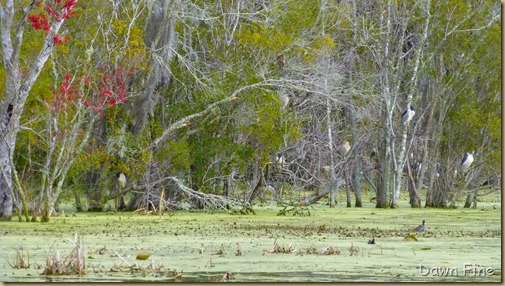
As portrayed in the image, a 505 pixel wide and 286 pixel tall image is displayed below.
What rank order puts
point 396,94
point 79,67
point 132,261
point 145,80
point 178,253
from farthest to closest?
point 396,94, point 145,80, point 79,67, point 178,253, point 132,261

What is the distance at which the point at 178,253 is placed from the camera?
11.2 meters

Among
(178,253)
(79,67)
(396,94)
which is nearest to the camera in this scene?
(178,253)

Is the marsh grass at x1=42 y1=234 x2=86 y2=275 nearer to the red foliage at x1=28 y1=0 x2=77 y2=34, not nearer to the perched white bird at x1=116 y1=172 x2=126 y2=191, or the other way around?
the red foliage at x1=28 y1=0 x2=77 y2=34

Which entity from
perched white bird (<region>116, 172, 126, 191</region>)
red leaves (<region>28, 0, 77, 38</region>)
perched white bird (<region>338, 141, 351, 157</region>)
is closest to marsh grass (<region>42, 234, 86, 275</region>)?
red leaves (<region>28, 0, 77, 38</region>)

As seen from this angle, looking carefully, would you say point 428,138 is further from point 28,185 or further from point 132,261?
point 132,261

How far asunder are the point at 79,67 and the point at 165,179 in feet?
7.93

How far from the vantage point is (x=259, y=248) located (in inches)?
466

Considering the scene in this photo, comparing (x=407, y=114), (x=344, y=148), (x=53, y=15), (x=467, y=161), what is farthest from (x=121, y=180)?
(x=467, y=161)

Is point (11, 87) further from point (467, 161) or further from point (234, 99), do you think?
point (467, 161)

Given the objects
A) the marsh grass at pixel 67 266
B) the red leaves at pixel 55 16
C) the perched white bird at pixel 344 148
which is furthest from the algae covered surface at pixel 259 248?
the perched white bird at pixel 344 148

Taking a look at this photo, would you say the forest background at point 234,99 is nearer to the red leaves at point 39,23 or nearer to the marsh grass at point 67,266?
the red leaves at point 39,23

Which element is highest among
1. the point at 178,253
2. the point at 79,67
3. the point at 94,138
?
the point at 79,67

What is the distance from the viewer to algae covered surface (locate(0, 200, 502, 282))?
9.30 m

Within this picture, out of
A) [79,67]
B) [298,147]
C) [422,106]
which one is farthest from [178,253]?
[422,106]
